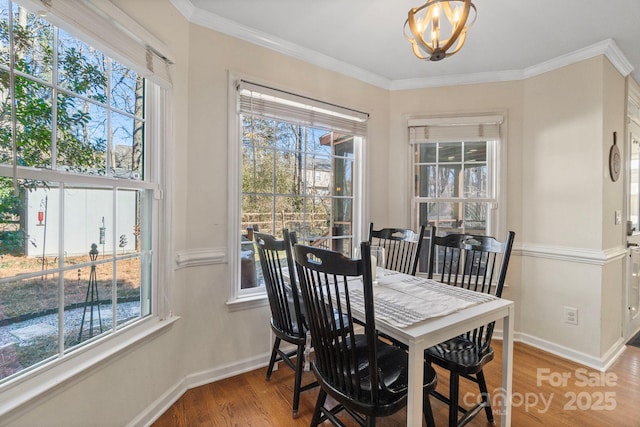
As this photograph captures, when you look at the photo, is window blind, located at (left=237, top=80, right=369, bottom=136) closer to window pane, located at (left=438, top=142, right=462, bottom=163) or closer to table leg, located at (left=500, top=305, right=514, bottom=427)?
window pane, located at (left=438, top=142, right=462, bottom=163)

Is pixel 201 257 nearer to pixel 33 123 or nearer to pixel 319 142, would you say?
pixel 33 123

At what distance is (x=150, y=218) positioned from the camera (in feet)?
5.70

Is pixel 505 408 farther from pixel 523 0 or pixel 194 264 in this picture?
pixel 523 0

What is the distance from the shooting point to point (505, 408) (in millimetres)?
1500

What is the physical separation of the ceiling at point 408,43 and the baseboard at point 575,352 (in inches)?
92.1

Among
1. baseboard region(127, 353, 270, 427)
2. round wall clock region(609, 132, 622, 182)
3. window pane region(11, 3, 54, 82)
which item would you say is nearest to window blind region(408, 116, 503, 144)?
round wall clock region(609, 132, 622, 182)

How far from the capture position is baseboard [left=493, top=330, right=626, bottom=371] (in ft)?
7.57

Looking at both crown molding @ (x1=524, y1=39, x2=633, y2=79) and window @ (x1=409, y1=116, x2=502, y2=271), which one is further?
window @ (x1=409, y1=116, x2=502, y2=271)

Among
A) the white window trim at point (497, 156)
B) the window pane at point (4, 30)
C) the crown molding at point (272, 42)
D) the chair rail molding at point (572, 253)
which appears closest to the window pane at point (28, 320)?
the window pane at point (4, 30)

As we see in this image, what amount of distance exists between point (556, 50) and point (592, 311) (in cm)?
207

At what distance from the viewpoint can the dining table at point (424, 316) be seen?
114cm

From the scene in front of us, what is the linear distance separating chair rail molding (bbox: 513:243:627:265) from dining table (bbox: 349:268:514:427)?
1.42 meters

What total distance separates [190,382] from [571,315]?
9.70 ft

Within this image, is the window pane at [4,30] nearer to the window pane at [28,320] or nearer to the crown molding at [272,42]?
the window pane at [28,320]
